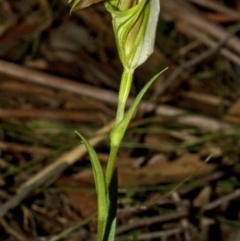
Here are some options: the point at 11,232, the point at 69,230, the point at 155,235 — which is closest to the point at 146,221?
the point at 155,235

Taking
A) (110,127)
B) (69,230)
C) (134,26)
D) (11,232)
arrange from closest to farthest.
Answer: (134,26)
(69,230)
(11,232)
(110,127)

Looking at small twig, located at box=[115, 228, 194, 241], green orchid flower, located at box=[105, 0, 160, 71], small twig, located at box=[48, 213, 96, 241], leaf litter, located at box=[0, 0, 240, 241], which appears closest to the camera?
green orchid flower, located at box=[105, 0, 160, 71]

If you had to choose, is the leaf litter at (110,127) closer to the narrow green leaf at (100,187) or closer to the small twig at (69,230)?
the small twig at (69,230)

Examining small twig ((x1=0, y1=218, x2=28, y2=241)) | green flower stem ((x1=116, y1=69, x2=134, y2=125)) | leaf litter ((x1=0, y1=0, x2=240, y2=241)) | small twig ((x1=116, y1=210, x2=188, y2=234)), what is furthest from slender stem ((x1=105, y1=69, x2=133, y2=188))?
small twig ((x1=0, y1=218, x2=28, y2=241))

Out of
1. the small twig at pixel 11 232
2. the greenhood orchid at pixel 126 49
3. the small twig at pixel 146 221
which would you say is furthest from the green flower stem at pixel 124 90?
the small twig at pixel 11 232

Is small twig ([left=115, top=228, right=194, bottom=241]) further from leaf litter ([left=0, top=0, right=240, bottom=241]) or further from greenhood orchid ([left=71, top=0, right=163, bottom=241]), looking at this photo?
greenhood orchid ([left=71, top=0, right=163, bottom=241])

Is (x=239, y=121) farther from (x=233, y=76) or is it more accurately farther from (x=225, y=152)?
(x=233, y=76)

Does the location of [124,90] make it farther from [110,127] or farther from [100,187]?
[110,127]

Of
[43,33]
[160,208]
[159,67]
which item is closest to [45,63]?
[43,33]

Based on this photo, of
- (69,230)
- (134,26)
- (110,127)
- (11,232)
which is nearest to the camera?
(134,26)
